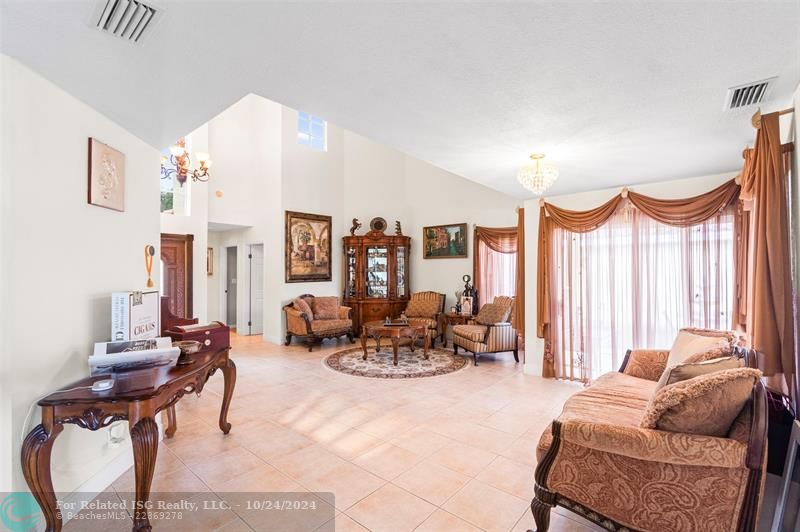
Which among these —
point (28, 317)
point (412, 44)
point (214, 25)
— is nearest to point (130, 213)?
point (28, 317)

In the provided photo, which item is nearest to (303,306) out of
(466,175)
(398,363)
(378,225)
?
(398,363)

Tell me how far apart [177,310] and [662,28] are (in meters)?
6.74

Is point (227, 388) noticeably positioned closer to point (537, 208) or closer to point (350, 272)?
point (537, 208)

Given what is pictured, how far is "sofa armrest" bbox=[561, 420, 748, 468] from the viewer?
1.47 m

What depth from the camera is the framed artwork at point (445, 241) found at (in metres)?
6.80

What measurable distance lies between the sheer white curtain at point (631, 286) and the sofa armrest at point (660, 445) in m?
2.71

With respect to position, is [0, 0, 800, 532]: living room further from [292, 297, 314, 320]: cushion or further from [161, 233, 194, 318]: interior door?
[161, 233, 194, 318]: interior door

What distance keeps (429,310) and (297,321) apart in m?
2.47

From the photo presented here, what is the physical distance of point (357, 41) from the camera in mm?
1552

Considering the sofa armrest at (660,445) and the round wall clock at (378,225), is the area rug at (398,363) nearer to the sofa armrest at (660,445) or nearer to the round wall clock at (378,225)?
the round wall clock at (378,225)

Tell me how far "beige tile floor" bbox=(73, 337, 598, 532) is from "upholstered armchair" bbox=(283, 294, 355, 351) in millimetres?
1754

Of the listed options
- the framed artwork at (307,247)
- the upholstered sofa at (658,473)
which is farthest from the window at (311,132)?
the upholstered sofa at (658,473)

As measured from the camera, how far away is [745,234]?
3.16 metres
